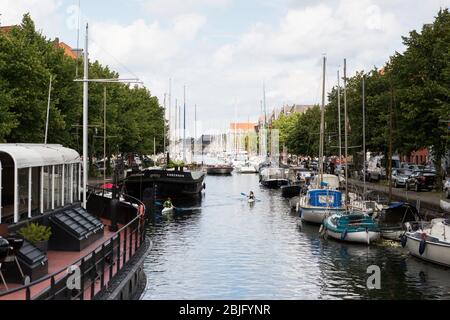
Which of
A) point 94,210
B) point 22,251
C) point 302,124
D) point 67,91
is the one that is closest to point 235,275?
point 94,210

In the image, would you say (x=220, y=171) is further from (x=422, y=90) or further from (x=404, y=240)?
(x=404, y=240)

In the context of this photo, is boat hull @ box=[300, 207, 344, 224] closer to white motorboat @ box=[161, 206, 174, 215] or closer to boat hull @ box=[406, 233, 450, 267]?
white motorboat @ box=[161, 206, 174, 215]

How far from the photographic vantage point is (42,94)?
151 feet

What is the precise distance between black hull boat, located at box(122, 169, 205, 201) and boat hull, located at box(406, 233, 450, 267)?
116 feet

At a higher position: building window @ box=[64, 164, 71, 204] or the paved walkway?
building window @ box=[64, 164, 71, 204]

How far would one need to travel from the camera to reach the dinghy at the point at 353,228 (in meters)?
36.9

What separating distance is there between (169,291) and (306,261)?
9.55 m

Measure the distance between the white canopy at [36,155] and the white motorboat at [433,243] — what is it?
55.4 feet

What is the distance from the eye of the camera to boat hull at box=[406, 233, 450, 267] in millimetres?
29125

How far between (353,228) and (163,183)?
3190 centimetres

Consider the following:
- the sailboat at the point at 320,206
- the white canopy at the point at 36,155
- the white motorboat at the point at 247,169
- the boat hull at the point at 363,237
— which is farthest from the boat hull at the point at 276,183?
the white canopy at the point at 36,155

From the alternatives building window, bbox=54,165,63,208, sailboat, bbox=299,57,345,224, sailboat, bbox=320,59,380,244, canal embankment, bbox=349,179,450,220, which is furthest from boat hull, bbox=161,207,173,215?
building window, bbox=54,165,63,208

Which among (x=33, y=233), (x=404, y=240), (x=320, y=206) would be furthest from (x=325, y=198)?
(x=33, y=233)
